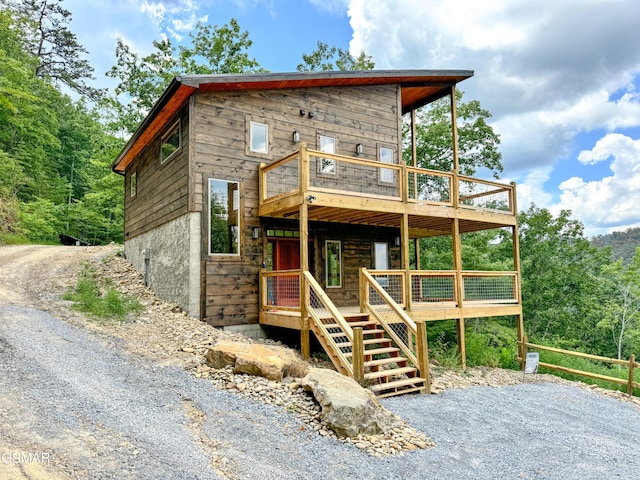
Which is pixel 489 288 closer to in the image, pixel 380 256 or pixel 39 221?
pixel 380 256

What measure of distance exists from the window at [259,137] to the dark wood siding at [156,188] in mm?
1576

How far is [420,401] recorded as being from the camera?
22.4 feet

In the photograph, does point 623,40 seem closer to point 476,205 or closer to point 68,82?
point 476,205

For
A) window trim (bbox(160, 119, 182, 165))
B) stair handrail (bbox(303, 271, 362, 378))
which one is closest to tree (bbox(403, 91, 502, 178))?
window trim (bbox(160, 119, 182, 165))

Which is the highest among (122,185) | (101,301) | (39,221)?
(122,185)

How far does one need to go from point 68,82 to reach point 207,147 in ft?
88.4

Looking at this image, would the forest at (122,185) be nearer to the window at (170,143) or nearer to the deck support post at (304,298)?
the deck support post at (304,298)

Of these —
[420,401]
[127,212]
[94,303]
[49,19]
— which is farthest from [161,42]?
[420,401]

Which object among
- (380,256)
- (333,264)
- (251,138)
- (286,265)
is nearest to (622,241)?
(380,256)

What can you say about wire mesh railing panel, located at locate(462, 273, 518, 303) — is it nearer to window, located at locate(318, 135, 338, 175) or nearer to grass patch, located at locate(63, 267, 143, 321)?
window, located at locate(318, 135, 338, 175)

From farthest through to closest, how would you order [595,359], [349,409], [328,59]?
[328,59]
[595,359]
[349,409]

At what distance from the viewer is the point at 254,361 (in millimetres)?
6438

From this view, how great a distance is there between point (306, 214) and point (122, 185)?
1800 cm

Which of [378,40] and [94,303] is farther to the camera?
[378,40]
